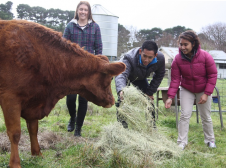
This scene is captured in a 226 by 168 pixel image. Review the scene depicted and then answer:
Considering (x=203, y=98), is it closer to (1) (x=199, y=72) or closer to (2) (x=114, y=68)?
(1) (x=199, y=72)

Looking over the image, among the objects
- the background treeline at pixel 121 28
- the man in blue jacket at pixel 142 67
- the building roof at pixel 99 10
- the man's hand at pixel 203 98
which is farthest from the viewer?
the background treeline at pixel 121 28

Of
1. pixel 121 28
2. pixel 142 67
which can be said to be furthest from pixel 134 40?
pixel 142 67

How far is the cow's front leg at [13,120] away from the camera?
3141 millimetres

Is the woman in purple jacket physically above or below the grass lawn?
above

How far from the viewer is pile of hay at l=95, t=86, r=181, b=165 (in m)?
3.30

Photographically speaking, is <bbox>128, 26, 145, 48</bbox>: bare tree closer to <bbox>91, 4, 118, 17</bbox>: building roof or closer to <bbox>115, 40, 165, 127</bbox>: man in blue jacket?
<bbox>91, 4, 118, 17</bbox>: building roof

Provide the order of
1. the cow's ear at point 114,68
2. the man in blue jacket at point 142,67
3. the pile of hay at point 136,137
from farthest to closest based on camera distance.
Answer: the man in blue jacket at point 142,67 < the cow's ear at point 114,68 < the pile of hay at point 136,137

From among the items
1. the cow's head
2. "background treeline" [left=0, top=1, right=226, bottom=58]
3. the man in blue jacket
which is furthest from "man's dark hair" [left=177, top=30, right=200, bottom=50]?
"background treeline" [left=0, top=1, right=226, bottom=58]

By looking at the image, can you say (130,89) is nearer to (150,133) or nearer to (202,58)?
(150,133)

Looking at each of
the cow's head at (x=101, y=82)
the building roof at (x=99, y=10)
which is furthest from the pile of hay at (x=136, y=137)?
the building roof at (x=99, y=10)

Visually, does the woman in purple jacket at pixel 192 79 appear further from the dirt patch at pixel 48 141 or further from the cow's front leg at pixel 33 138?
the cow's front leg at pixel 33 138

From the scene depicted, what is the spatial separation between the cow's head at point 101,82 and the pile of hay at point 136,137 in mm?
344

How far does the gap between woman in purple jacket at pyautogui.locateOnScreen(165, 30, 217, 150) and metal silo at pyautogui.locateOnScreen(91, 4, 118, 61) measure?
1974 centimetres

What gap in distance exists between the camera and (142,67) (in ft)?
15.3
